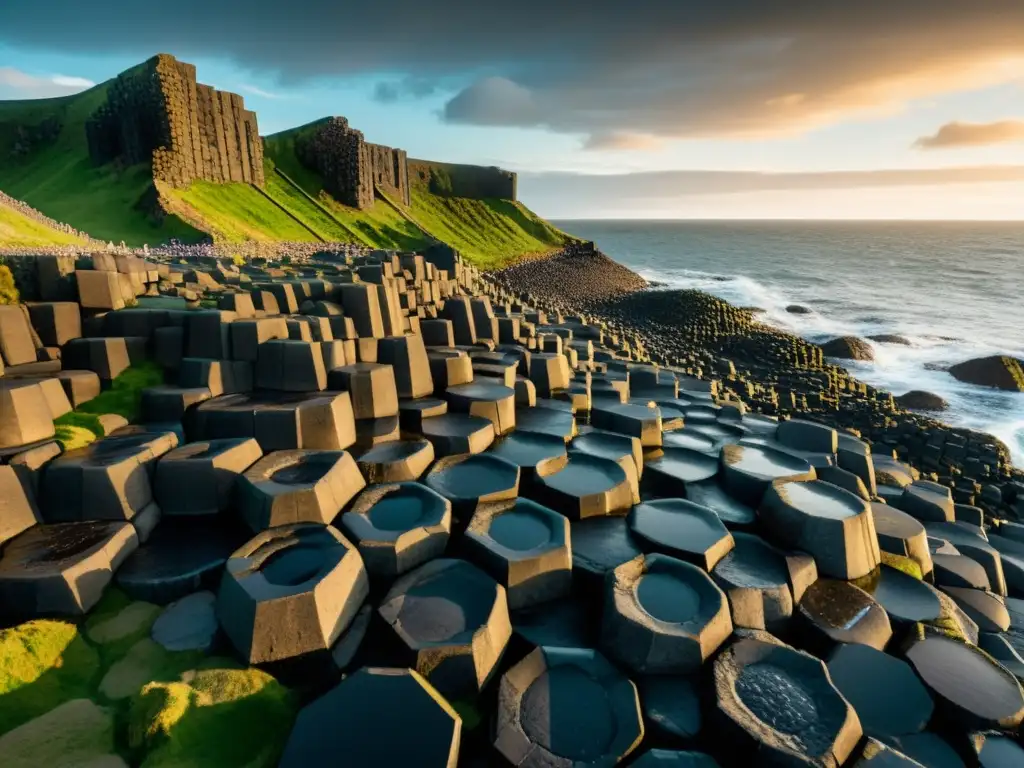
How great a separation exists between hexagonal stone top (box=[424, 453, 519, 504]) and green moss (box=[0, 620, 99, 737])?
150 inches

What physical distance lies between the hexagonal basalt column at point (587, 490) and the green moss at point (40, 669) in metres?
5.13

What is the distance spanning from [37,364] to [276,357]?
302 centimetres

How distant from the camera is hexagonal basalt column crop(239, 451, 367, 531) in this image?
18.9 feet

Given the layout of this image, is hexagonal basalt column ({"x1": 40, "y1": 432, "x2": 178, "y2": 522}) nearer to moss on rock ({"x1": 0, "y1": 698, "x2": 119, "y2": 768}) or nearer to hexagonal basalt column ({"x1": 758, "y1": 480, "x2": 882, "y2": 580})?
moss on rock ({"x1": 0, "y1": 698, "x2": 119, "y2": 768})

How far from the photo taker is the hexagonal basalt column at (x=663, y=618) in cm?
502

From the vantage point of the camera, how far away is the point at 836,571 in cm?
682

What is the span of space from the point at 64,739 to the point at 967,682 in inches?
335

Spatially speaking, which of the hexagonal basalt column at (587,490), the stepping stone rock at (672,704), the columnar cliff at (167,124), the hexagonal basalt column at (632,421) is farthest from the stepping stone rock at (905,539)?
the columnar cliff at (167,124)

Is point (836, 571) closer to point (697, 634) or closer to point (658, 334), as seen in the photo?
point (697, 634)

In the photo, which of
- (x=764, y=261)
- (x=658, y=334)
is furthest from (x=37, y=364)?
(x=764, y=261)

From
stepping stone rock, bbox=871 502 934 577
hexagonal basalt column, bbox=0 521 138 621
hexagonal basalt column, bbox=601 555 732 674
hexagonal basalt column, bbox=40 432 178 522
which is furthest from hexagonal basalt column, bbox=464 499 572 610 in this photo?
stepping stone rock, bbox=871 502 934 577

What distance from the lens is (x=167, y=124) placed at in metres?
30.8

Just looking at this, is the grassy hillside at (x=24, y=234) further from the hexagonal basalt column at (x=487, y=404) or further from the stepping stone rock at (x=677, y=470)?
the stepping stone rock at (x=677, y=470)

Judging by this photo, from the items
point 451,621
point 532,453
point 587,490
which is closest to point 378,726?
point 451,621
